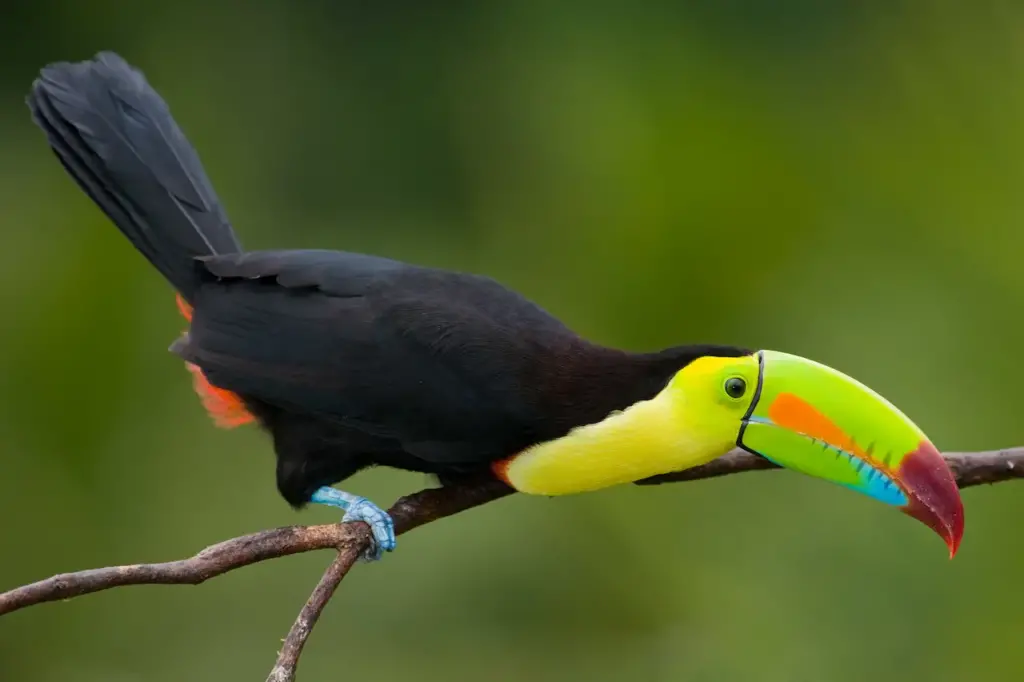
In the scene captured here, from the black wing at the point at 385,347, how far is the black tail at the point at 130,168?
89 millimetres

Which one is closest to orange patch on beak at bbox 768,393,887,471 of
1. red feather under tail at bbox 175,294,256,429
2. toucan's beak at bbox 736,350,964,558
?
toucan's beak at bbox 736,350,964,558

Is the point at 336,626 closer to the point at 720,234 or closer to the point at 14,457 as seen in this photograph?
the point at 14,457

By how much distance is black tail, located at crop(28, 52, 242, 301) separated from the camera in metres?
1.88

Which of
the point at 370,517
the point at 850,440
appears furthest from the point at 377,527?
the point at 850,440

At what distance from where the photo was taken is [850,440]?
141 cm

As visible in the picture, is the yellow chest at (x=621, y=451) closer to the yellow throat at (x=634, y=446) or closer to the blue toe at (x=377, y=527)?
the yellow throat at (x=634, y=446)

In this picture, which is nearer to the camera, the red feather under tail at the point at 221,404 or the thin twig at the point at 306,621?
the thin twig at the point at 306,621

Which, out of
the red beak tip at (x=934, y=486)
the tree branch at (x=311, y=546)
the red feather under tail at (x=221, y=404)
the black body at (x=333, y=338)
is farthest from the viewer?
the red feather under tail at (x=221, y=404)

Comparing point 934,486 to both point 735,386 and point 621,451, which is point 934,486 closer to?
point 735,386

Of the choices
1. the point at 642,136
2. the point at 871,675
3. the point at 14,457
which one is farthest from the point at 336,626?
the point at 642,136

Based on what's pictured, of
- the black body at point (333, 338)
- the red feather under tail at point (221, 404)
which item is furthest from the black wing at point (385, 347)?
the red feather under tail at point (221, 404)

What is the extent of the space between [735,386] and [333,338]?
1.94ft

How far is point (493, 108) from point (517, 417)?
174cm

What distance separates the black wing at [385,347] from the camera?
5.16 ft
